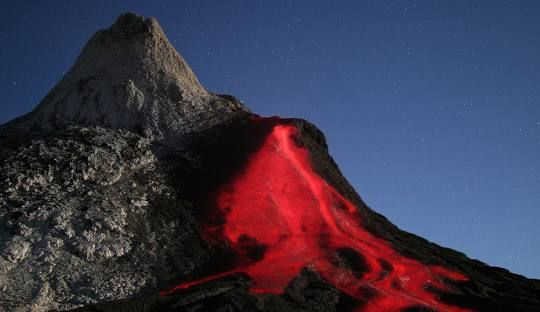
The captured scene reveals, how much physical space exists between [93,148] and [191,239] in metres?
4.85

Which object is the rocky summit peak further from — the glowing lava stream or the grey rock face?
the glowing lava stream

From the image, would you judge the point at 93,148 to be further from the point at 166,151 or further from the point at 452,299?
the point at 452,299

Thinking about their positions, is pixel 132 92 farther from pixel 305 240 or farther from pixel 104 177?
pixel 305 240

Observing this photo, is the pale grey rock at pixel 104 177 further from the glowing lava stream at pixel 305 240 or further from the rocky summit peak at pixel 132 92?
the glowing lava stream at pixel 305 240

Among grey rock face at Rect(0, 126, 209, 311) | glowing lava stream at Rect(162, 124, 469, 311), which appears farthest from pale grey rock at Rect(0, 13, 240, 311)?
glowing lava stream at Rect(162, 124, 469, 311)

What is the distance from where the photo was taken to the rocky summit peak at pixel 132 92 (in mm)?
20812

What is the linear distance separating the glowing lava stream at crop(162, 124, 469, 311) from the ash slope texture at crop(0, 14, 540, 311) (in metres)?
0.29

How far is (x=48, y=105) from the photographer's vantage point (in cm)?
2222

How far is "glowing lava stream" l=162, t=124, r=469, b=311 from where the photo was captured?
49.0ft

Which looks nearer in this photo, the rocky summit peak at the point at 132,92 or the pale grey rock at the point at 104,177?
the pale grey rock at the point at 104,177

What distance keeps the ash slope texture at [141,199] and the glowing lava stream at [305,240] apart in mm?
290

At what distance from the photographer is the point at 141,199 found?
16781 millimetres

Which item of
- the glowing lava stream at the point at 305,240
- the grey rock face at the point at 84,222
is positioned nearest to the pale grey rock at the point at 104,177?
the grey rock face at the point at 84,222

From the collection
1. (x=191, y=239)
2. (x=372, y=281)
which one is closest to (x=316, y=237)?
(x=372, y=281)
